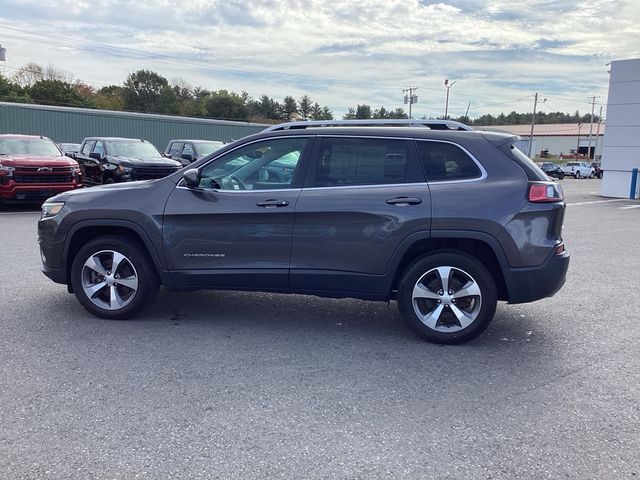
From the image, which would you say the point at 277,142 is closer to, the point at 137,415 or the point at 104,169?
the point at 137,415

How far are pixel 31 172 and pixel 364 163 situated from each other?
10975mm

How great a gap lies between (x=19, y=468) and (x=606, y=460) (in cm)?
324

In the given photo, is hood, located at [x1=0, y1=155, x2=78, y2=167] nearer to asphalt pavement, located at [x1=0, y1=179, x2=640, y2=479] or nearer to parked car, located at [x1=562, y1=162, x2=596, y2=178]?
asphalt pavement, located at [x1=0, y1=179, x2=640, y2=479]

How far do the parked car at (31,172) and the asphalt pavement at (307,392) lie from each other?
26.3 ft

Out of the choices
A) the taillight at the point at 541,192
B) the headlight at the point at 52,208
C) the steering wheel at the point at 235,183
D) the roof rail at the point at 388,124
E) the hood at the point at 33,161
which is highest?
the roof rail at the point at 388,124

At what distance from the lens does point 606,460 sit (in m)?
3.26

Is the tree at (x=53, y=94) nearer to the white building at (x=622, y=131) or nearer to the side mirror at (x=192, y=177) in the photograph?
the white building at (x=622, y=131)

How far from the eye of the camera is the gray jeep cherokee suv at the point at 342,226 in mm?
4875

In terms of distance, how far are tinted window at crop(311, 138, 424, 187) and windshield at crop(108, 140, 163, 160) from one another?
12.0 metres

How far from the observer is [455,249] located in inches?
198

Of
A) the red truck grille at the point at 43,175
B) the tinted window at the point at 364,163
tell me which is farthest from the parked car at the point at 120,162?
the tinted window at the point at 364,163

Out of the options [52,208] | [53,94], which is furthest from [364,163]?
[53,94]

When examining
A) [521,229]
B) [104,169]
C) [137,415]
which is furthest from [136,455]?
[104,169]

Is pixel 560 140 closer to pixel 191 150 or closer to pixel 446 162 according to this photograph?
pixel 191 150
